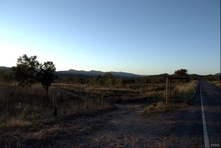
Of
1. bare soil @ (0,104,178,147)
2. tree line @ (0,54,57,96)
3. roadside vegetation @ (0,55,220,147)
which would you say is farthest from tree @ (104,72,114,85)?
bare soil @ (0,104,178,147)

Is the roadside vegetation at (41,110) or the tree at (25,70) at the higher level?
the tree at (25,70)

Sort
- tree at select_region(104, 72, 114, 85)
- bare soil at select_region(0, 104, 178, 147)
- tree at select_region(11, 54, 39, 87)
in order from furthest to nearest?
tree at select_region(104, 72, 114, 85), tree at select_region(11, 54, 39, 87), bare soil at select_region(0, 104, 178, 147)

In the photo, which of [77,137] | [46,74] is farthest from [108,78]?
[77,137]

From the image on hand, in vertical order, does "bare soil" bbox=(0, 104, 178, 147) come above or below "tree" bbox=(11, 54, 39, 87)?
below

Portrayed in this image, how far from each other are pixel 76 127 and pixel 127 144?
114 inches

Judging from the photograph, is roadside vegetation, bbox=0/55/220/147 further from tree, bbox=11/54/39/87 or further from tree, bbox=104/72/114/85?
tree, bbox=104/72/114/85

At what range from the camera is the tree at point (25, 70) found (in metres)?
26.7

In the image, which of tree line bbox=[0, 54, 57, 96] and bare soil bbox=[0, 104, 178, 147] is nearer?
bare soil bbox=[0, 104, 178, 147]

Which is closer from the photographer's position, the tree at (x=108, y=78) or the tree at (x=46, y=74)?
the tree at (x=46, y=74)

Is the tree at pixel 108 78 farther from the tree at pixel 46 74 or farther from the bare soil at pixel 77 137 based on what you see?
the bare soil at pixel 77 137

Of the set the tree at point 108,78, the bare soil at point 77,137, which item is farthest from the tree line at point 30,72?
the tree at point 108,78

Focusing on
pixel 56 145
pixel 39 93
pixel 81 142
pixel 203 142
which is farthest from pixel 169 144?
pixel 39 93

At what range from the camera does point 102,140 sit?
777cm

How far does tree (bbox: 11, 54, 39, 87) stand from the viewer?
26.7m
